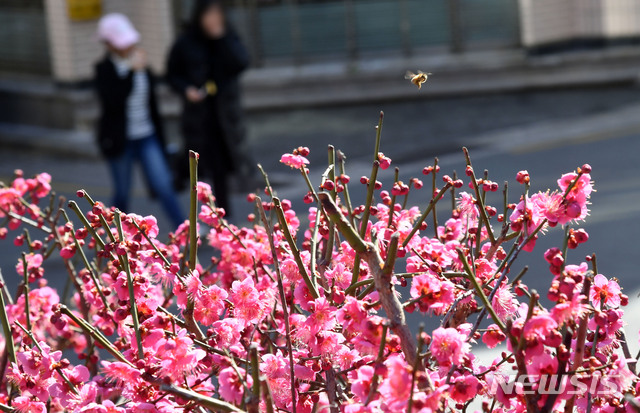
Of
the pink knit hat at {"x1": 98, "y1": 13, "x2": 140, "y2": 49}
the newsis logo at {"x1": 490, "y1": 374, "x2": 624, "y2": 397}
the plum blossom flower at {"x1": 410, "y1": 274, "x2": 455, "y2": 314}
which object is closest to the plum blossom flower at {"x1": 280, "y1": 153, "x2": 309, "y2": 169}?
the plum blossom flower at {"x1": 410, "y1": 274, "x2": 455, "y2": 314}

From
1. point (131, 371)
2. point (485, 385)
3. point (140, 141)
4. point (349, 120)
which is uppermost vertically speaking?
point (131, 371)

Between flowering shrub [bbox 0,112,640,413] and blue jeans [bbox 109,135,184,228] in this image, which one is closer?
flowering shrub [bbox 0,112,640,413]

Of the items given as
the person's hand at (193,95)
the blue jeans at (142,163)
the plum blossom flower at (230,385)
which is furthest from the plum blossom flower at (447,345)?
the person's hand at (193,95)

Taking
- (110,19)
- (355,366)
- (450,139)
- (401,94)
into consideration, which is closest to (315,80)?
(401,94)

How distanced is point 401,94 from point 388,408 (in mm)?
12966

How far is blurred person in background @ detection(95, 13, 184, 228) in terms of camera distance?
8.56m

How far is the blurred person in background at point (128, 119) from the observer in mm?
8562

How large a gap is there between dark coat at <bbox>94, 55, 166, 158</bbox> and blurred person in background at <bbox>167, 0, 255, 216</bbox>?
0.40 m

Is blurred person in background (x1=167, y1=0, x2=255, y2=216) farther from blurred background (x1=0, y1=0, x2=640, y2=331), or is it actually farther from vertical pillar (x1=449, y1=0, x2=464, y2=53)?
vertical pillar (x1=449, y1=0, x2=464, y2=53)

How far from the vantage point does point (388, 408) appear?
1740 mm

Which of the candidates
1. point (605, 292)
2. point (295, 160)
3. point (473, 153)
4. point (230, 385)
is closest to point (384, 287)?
point (230, 385)

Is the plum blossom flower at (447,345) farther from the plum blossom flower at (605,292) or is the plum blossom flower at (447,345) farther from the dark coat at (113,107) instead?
the dark coat at (113,107)

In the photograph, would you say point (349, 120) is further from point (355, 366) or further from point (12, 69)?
point (355, 366)

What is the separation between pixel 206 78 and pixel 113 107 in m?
0.91
